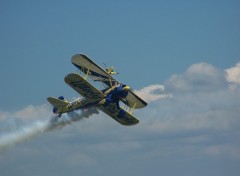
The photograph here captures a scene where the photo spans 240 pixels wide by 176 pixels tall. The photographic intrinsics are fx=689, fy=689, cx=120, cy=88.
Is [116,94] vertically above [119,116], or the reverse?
[119,116]

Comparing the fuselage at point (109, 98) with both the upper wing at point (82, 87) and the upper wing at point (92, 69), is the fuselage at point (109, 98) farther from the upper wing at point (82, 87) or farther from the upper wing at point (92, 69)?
the upper wing at point (92, 69)

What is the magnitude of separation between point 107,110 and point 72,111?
349 centimetres

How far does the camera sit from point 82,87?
6206cm

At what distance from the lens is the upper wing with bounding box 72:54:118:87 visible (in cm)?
6266

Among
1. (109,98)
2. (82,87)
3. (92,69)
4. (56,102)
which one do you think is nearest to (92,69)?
(92,69)

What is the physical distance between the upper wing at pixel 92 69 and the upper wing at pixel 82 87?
171 cm

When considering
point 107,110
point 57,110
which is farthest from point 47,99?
point 107,110

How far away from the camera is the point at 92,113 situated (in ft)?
220

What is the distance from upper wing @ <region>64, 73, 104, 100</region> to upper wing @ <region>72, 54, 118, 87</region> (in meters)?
1.71

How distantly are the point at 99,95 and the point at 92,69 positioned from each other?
2.58 meters

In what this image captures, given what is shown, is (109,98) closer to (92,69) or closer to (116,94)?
(116,94)

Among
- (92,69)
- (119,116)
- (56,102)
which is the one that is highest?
(92,69)

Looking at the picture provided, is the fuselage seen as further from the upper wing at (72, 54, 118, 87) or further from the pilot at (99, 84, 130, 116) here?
the upper wing at (72, 54, 118, 87)

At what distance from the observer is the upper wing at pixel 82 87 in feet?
199
